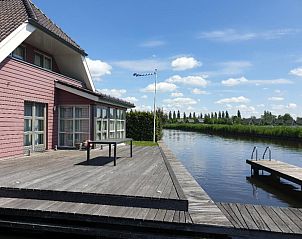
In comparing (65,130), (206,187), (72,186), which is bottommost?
(206,187)

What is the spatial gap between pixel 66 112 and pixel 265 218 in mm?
10303

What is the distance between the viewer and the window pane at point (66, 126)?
13.3m

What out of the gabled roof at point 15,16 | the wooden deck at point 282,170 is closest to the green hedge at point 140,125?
the wooden deck at point 282,170

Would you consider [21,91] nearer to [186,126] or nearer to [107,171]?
[107,171]

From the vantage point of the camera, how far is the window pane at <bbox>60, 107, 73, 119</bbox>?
13227 mm

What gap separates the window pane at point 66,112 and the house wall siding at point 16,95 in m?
1.07

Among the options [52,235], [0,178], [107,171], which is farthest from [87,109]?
[52,235]

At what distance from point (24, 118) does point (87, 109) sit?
2.85 metres

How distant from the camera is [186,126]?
272 ft

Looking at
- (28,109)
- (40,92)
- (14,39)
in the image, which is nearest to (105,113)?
(40,92)

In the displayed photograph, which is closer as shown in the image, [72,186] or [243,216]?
[243,216]

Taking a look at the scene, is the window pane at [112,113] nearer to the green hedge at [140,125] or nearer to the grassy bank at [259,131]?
the green hedge at [140,125]

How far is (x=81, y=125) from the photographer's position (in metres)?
13.2

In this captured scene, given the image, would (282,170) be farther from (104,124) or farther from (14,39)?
(14,39)
